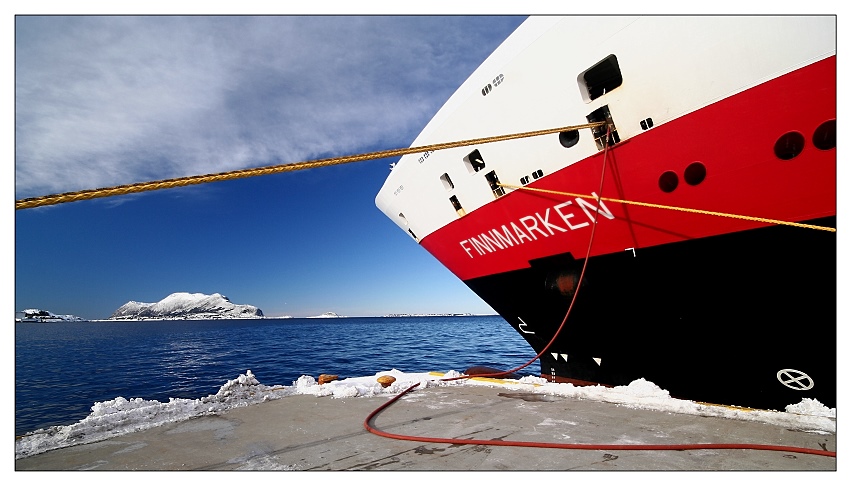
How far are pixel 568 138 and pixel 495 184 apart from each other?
4.64ft

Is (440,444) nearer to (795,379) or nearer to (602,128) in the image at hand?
(795,379)

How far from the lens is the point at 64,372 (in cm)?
1844

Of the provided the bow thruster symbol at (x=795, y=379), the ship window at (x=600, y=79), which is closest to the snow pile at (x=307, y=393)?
the bow thruster symbol at (x=795, y=379)

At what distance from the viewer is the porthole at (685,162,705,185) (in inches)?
157

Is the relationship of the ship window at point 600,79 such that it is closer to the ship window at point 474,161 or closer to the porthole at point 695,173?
the porthole at point 695,173

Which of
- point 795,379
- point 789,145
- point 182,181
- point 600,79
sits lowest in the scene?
point 795,379

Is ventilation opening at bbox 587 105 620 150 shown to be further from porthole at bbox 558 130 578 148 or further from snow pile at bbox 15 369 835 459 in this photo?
snow pile at bbox 15 369 835 459

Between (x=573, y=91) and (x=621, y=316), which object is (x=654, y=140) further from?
(x=621, y=316)

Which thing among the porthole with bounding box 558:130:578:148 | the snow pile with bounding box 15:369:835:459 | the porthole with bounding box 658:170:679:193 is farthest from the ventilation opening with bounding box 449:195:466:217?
the porthole with bounding box 658:170:679:193

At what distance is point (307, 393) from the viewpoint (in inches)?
245

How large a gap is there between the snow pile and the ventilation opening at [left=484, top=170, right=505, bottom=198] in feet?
10.6

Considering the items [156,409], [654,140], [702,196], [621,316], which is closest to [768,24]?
[654,140]

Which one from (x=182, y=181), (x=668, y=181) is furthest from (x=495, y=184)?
(x=182, y=181)

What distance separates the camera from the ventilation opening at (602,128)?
451 cm
